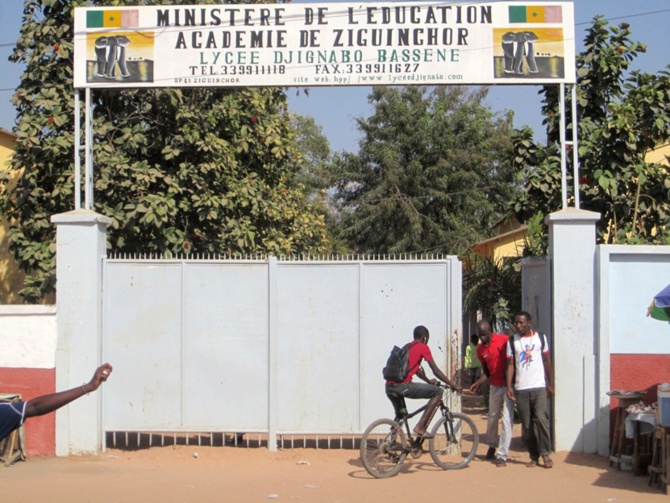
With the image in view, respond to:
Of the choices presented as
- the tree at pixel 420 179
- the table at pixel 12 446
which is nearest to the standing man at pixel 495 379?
the table at pixel 12 446

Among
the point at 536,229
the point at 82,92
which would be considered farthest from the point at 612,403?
the point at 82,92

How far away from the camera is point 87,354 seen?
31.9 ft

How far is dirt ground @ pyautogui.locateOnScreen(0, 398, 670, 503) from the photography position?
26.2 feet

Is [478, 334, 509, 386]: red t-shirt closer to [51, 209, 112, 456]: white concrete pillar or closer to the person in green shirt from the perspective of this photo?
[51, 209, 112, 456]: white concrete pillar

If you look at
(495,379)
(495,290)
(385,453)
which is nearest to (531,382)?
(495,379)

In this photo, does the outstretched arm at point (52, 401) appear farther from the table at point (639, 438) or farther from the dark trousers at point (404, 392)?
the table at point (639, 438)

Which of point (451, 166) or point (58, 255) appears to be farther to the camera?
point (451, 166)

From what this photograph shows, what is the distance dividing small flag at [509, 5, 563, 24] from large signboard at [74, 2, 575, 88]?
0.01 meters

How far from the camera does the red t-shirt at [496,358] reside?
959 centimetres

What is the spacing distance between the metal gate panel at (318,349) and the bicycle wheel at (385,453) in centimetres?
107

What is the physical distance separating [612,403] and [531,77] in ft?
12.5

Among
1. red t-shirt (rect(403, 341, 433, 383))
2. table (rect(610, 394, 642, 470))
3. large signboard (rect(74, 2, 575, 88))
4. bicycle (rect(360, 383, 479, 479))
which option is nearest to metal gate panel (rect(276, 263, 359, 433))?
bicycle (rect(360, 383, 479, 479))

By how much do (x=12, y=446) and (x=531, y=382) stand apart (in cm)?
573

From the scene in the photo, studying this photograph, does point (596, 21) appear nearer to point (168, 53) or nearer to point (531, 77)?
point (531, 77)
